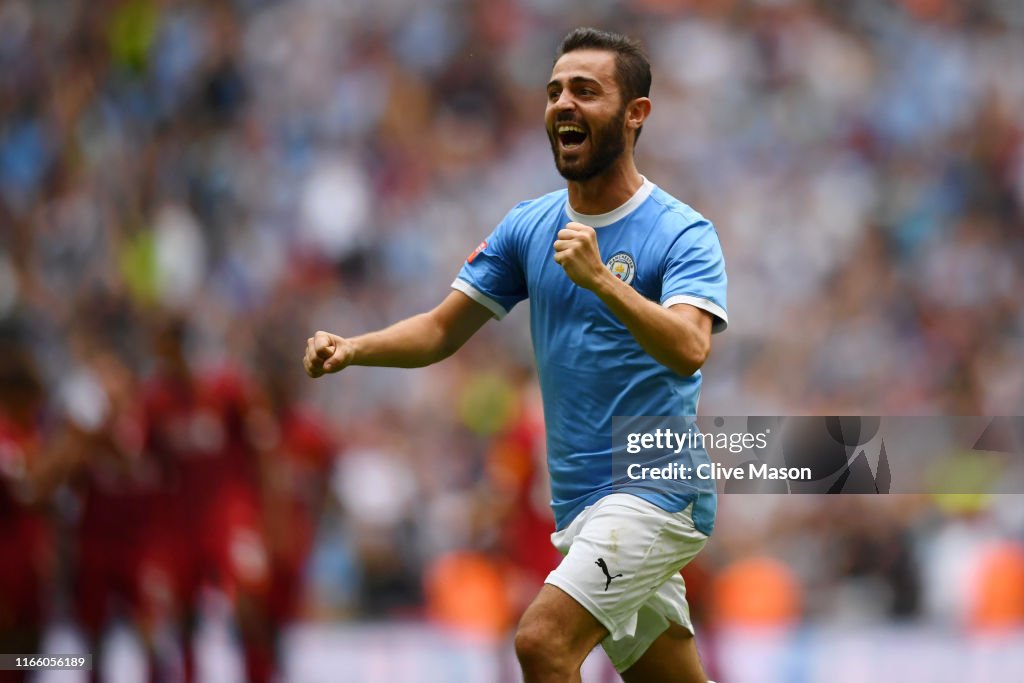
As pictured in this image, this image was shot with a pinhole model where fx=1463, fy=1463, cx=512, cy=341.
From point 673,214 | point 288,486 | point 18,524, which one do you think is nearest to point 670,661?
point 673,214

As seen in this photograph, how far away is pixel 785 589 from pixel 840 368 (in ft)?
6.31


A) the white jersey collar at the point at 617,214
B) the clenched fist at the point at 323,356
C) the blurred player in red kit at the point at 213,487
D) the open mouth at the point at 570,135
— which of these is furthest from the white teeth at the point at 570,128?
the blurred player in red kit at the point at 213,487

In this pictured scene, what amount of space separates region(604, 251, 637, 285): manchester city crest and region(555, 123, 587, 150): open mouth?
15.0 inches

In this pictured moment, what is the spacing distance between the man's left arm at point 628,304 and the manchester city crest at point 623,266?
1.47 ft

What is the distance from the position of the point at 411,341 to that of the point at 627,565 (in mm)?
1107

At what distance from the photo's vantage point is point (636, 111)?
479 cm

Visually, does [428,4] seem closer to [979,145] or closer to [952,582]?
[979,145]

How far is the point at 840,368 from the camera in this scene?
11.4 meters

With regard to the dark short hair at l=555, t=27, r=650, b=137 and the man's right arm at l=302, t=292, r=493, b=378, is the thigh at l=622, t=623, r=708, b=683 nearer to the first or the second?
the man's right arm at l=302, t=292, r=493, b=378

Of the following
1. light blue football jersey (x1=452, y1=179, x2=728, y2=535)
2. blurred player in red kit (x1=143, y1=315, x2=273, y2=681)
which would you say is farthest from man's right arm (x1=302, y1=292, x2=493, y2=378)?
blurred player in red kit (x1=143, y1=315, x2=273, y2=681)

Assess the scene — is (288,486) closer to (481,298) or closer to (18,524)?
(18,524)

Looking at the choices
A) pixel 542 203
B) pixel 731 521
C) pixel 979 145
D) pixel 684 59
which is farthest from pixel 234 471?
pixel 979 145

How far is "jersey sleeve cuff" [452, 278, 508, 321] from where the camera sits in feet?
16.6

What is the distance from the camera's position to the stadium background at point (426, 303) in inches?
343
